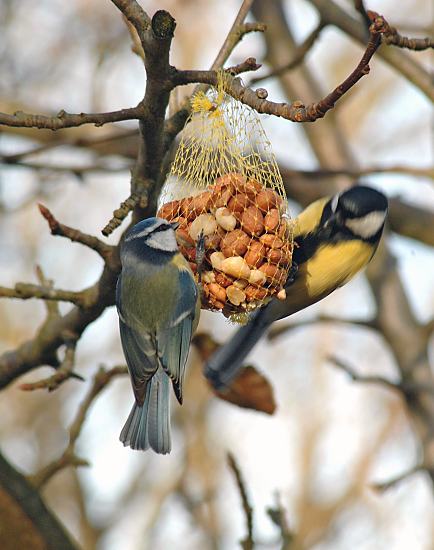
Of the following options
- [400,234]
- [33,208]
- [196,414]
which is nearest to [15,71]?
[33,208]

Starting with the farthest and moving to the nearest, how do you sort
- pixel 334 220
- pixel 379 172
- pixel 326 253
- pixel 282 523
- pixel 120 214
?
1. pixel 379 172
2. pixel 334 220
3. pixel 326 253
4. pixel 282 523
5. pixel 120 214

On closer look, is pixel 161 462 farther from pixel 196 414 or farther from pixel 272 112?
pixel 272 112

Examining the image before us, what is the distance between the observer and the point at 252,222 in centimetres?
227

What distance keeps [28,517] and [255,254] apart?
3.78 ft

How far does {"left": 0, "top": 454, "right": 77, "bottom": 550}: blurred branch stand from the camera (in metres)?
2.54

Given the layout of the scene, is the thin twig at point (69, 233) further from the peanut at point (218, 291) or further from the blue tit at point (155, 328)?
the peanut at point (218, 291)

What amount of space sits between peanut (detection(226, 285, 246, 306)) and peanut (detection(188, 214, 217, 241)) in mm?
175

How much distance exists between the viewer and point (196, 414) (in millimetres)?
5641

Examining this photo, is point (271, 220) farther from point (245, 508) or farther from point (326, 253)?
point (245, 508)

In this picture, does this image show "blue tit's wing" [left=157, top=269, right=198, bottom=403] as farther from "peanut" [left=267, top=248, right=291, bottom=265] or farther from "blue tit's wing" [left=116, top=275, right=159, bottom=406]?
"peanut" [left=267, top=248, right=291, bottom=265]

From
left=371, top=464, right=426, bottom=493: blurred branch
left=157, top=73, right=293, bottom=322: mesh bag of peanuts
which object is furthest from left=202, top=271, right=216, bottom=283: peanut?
left=371, top=464, right=426, bottom=493: blurred branch

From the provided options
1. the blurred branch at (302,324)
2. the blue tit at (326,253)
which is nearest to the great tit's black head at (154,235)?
the blue tit at (326,253)

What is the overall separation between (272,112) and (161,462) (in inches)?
204

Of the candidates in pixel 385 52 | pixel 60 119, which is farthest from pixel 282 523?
pixel 385 52
